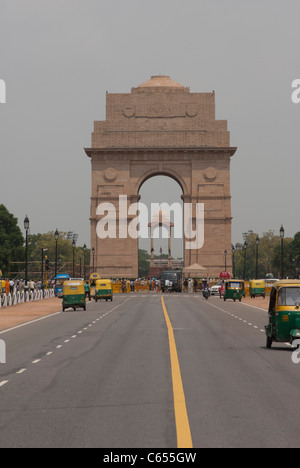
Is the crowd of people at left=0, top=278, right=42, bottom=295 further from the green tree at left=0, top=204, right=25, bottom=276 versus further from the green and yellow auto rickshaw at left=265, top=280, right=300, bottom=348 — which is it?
the green tree at left=0, top=204, right=25, bottom=276

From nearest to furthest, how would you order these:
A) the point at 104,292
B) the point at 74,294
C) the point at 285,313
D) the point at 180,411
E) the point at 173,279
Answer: the point at 180,411 < the point at 285,313 < the point at 74,294 < the point at 104,292 < the point at 173,279

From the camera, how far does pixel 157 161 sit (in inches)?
3942

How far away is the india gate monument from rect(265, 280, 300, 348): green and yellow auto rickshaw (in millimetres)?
78744

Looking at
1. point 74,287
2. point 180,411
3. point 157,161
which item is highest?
point 157,161

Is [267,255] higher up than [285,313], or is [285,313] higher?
[267,255]

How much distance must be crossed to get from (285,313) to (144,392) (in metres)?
7.58

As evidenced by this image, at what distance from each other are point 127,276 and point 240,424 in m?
90.1

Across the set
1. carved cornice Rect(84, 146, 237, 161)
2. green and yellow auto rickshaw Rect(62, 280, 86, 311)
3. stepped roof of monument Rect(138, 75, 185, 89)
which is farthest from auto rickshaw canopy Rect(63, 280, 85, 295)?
stepped roof of monument Rect(138, 75, 185, 89)

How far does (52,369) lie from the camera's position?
1630 centimetres

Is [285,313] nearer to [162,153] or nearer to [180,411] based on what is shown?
[180,411]

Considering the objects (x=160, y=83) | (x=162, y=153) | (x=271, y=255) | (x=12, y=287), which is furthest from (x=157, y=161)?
(x=271, y=255)

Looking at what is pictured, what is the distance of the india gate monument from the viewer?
9975 centimetres
